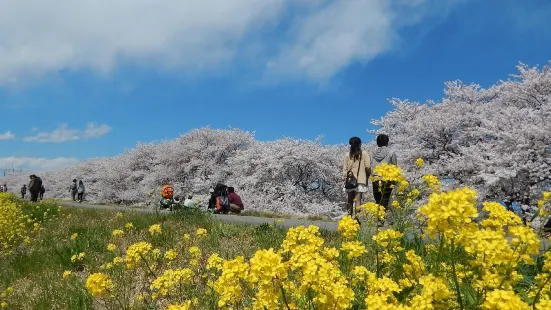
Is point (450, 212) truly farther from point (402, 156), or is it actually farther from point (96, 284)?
point (402, 156)

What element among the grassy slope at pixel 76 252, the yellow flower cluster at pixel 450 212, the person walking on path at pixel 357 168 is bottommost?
the grassy slope at pixel 76 252

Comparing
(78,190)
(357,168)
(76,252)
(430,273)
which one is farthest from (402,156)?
(78,190)

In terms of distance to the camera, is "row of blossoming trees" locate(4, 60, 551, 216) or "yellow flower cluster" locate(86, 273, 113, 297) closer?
"yellow flower cluster" locate(86, 273, 113, 297)

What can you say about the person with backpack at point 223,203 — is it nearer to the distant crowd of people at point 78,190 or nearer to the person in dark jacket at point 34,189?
Answer: the person in dark jacket at point 34,189

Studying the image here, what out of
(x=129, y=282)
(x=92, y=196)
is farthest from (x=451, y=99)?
(x=92, y=196)

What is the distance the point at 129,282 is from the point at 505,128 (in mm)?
12807

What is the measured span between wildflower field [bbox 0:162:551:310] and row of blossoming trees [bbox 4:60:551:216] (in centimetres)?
892

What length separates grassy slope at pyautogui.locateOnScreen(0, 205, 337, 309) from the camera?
5090 mm

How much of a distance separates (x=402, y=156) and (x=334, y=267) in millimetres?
16119

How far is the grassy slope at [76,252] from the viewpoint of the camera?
5090mm

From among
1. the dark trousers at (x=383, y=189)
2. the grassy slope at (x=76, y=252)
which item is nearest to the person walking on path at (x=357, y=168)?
the dark trousers at (x=383, y=189)

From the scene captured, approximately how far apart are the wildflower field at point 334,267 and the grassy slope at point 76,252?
0.02 metres

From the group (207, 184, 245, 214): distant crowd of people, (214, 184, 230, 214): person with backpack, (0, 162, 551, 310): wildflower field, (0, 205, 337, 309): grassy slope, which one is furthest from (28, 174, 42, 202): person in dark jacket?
(0, 162, 551, 310): wildflower field

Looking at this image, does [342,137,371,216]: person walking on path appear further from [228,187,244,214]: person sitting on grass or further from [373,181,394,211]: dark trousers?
[228,187,244,214]: person sitting on grass
